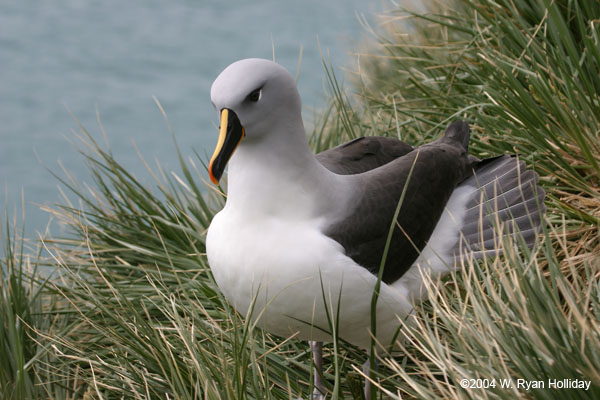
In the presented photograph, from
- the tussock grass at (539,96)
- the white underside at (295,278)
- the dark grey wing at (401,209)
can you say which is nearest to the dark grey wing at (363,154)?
the dark grey wing at (401,209)

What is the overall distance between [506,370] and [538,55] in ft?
6.07

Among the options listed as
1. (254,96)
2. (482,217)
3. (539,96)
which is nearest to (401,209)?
(482,217)

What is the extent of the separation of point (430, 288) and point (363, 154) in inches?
36.4

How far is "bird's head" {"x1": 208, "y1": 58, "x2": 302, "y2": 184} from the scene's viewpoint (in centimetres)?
208

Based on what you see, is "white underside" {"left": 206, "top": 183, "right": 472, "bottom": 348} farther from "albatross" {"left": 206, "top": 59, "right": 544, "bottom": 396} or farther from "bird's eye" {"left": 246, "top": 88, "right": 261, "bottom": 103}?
"bird's eye" {"left": 246, "top": 88, "right": 261, "bottom": 103}

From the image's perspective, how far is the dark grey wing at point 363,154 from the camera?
8.93 feet

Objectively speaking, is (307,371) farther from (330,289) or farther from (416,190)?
(416,190)

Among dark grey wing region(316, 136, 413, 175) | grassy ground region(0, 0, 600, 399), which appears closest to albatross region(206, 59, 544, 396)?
grassy ground region(0, 0, 600, 399)

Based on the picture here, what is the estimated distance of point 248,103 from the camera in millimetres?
2111

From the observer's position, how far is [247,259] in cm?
216

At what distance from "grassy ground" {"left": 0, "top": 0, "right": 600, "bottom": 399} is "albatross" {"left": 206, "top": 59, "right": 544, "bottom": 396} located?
134mm

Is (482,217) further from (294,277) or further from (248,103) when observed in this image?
(248,103)

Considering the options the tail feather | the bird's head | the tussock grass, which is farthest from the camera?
the tussock grass

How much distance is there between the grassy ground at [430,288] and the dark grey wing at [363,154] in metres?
0.48
